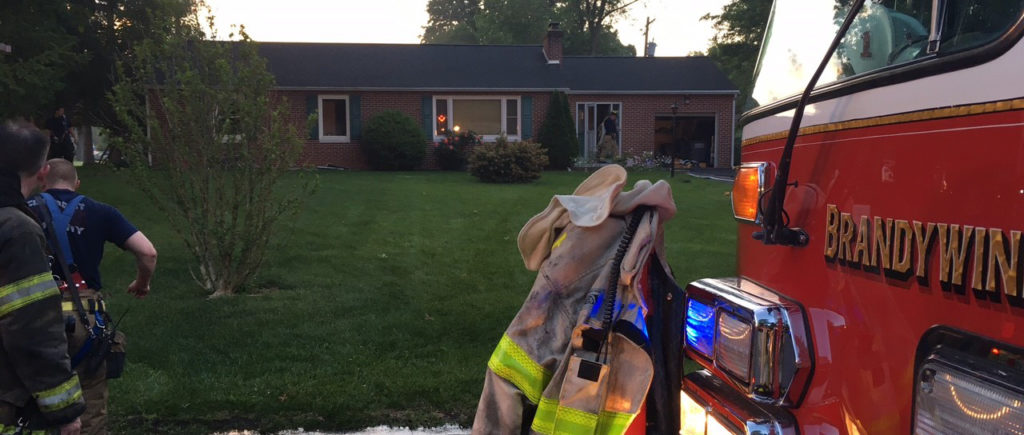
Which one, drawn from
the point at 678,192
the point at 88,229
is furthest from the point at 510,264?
the point at 678,192

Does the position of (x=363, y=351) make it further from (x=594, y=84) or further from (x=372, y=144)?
(x=594, y=84)

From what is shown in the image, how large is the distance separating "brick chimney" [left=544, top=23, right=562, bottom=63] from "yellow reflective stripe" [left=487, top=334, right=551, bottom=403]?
946 inches

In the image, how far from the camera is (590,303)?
2438 millimetres

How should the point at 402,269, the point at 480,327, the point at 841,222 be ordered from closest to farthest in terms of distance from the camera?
the point at 841,222 → the point at 480,327 → the point at 402,269

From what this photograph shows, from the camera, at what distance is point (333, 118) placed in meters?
23.8

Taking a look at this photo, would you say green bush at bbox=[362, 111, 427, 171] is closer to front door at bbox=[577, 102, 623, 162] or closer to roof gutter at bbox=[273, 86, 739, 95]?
roof gutter at bbox=[273, 86, 739, 95]

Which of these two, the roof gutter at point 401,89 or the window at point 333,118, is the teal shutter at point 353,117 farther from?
the roof gutter at point 401,89

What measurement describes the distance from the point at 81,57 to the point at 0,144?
50.8 ft

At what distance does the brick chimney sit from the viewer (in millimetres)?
25703

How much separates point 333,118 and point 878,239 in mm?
A: 23477

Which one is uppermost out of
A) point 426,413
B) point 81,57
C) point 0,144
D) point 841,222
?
point 81,57

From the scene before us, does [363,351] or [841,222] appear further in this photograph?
[363,351]

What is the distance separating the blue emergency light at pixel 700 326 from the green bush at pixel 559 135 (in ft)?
69.4

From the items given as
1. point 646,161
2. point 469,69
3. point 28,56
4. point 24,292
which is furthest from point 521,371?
point 469,69
